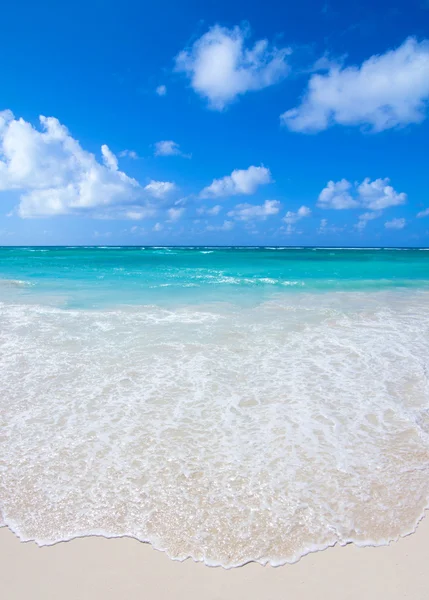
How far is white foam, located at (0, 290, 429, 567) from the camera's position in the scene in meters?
2.86

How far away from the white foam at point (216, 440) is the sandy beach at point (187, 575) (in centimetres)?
9

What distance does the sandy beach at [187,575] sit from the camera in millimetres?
2350

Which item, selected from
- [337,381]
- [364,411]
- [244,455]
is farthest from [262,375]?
[244,455]

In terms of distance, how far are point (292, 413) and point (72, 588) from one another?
10.2 ft

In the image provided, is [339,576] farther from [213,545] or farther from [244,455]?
[244,455]

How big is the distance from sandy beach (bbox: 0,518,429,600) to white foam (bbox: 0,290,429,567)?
A: 0.09 m

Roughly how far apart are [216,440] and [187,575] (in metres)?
1.63

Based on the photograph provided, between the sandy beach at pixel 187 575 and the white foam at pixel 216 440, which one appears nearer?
the sandy beach at pixel 187 575

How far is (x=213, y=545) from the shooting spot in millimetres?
2666

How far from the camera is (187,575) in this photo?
247 centimetres

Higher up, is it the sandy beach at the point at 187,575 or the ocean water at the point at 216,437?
the ocean water at the point at 216,437

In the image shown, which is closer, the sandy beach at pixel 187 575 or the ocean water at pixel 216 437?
the sandy beach at pixel 187 575

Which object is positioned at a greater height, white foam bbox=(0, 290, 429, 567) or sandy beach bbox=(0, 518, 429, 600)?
white foam bbox=(0, 290, 429, 567)

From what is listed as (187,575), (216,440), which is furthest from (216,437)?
(187,575)
